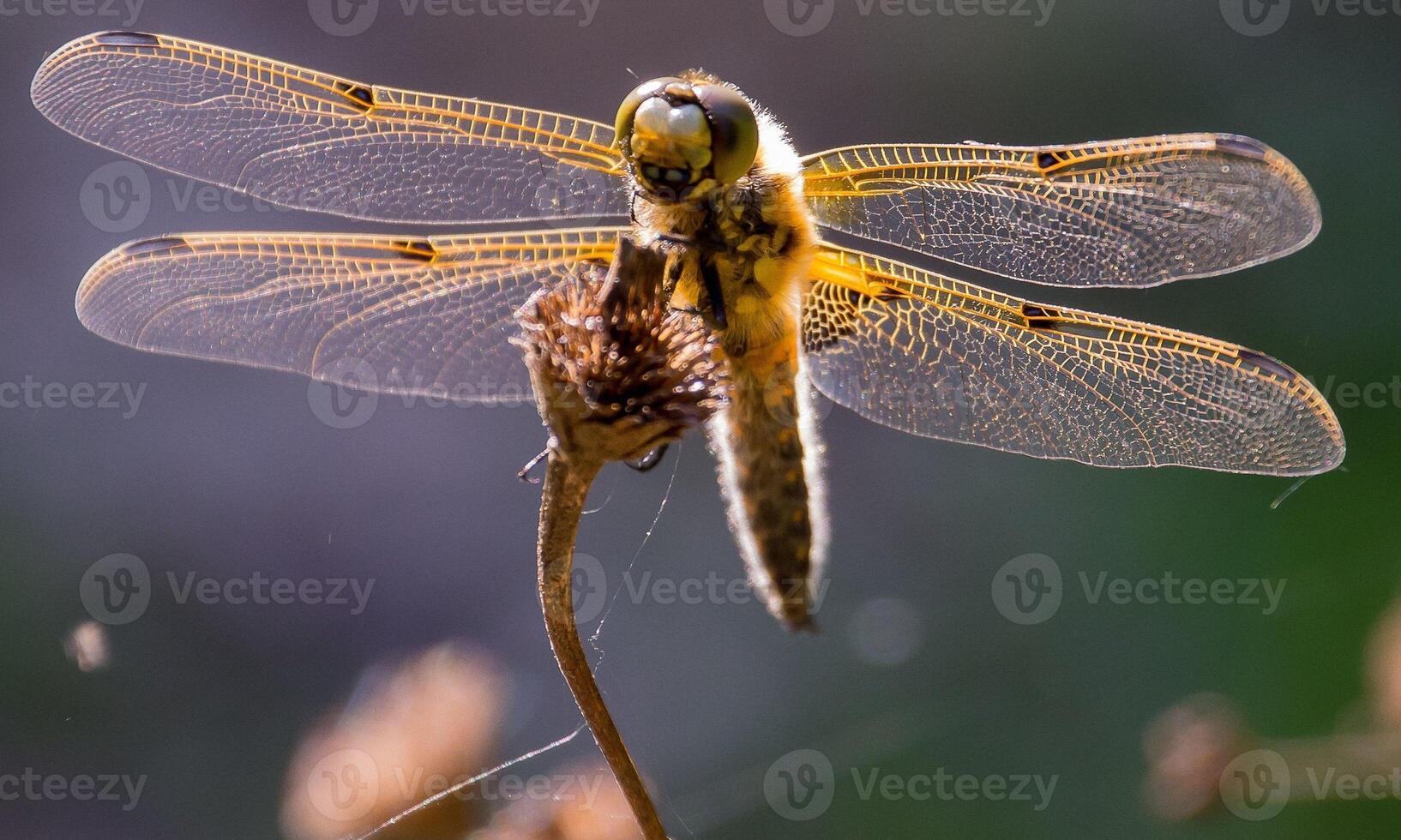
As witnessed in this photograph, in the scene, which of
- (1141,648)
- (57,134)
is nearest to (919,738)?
(1141,648)

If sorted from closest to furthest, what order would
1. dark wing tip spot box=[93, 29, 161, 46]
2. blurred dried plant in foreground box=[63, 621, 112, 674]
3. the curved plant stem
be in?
the curved plant stem
blurred dried plant in foreground box=[63, 621, 112, 674]
dark wing tip spot box=[93, 29, 161, 46]

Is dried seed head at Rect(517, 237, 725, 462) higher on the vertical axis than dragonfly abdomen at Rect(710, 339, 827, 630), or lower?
higher

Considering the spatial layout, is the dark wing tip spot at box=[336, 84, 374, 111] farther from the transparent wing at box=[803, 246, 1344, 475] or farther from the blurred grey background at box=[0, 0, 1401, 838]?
the blurred grey background at box=[0, 0, 1401, 838]

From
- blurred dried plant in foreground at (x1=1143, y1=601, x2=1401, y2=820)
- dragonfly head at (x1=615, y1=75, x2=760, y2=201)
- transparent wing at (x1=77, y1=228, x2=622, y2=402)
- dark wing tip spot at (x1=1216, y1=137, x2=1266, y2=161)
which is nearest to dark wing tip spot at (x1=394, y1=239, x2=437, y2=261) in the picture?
transparent wing at (x1=77, y1=228, x2=622, y2=402)

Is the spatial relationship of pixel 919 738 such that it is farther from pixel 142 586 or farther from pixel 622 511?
pixel 142 586

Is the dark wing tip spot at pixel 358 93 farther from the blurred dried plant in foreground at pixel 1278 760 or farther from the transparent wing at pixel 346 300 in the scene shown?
the blurred dried plant in foreground at pixel 1278 760

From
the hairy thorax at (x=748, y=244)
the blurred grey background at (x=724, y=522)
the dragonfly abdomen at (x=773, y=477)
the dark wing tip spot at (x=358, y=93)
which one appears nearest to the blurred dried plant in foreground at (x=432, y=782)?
the blurred grey background at (x=724, y=522)

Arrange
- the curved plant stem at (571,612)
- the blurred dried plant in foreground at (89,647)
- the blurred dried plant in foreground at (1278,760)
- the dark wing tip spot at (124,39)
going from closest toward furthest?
the curved plant stem at (571,612) < the blurred dried plant in foreground at (89,647) < the dark wing tip spot at (124,39) < the blurred dried plant in foreground at (1278,760)

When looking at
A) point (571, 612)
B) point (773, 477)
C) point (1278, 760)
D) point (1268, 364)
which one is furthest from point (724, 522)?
point (571, 612)
